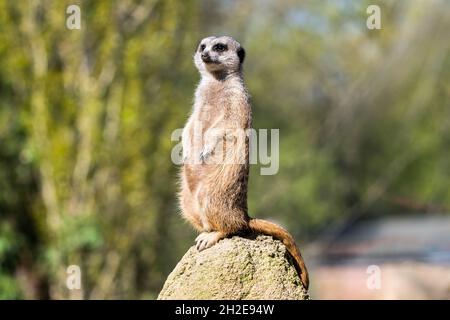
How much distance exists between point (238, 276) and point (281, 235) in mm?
391

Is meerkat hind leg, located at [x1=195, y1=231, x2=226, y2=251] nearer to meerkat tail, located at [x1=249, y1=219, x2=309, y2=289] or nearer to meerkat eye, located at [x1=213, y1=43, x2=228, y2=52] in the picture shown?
meerkat tail, located at [x1=249, y1=219, x2=309, y2=289]

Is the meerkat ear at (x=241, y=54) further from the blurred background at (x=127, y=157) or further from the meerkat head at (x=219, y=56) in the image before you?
the blurred background at (x=127, y=157)

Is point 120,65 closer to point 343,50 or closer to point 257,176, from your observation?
point 257,176

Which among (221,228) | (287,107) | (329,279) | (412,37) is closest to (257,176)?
(329,279)

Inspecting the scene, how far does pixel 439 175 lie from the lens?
953 inches

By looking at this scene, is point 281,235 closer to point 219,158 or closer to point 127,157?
point 219,158

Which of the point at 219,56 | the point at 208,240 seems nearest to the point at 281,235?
the point at 208,240

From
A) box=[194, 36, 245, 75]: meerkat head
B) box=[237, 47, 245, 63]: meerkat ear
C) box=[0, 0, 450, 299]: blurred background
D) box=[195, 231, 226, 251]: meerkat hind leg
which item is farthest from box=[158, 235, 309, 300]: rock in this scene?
box=[0, 0, 450, 299]: blurred background

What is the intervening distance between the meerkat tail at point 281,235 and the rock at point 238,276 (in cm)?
15

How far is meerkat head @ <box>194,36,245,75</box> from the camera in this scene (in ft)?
16.9

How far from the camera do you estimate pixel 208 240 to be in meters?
4.52

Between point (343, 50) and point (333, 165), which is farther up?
point (343, 50)

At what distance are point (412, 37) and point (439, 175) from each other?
5.72 metres
